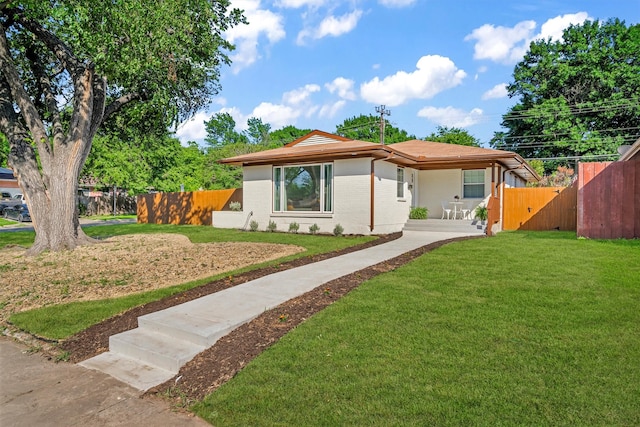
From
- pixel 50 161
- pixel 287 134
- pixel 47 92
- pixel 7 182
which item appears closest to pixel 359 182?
pixel 50 161

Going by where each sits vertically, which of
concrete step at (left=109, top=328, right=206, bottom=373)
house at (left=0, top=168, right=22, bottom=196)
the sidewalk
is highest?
house at (left=0, top=168, right=22, bottom=196)

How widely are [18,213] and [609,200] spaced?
99.0ft

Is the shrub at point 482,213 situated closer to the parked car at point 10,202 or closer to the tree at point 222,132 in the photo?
the parked car at point 10,202

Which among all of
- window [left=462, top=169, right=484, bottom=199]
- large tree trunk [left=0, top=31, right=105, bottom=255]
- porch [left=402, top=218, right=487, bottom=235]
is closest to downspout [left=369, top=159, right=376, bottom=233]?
porch [left=402, top=218, right=487, bottom=235]

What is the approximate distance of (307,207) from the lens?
1420cm

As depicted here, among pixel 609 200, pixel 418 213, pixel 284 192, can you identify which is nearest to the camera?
pixel 609 200

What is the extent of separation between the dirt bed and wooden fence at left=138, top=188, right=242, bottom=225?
921 cm

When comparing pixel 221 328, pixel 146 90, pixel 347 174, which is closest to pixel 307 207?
pixel 347 174

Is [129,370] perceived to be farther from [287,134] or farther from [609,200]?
[287,134]

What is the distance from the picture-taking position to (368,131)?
148 feet

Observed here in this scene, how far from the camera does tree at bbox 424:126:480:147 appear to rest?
37562 mm

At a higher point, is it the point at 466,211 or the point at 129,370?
the point at 466,211

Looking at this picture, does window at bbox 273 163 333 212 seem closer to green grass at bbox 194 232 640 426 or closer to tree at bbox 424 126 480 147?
green grass at bbox 194 232 640 426

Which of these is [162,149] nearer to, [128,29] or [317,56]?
[317,56]
